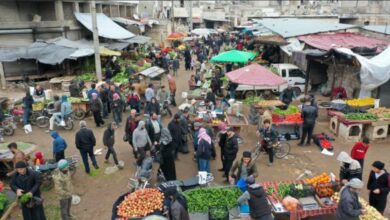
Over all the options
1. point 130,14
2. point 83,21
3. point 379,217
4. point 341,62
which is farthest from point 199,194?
point 130,14

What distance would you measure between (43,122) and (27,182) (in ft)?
25.6

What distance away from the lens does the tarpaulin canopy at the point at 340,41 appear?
56.0 ft

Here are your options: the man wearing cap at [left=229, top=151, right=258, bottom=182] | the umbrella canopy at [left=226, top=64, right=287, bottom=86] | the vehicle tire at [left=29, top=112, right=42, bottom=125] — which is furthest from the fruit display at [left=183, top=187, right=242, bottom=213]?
Result: the vehicle tire at [left=29, top=112, right=42, bottom=125]

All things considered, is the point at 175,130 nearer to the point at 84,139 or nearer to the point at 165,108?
the point at 84,139

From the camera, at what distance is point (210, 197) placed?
22.7ft

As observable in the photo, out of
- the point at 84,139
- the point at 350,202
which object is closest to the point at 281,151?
the point at 350,202

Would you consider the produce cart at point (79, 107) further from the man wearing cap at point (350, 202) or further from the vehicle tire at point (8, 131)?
the man wearing cap at point (350, 202)

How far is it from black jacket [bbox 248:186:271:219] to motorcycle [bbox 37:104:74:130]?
9.54 m

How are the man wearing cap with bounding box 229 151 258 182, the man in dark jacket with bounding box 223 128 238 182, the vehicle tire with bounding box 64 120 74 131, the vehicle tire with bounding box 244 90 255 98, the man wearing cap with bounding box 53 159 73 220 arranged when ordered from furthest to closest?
the vehicle tire with bounding box 244 90 255 98 < the vehicle tire with bounding box 64 120 74 131 < the man in dark jacket with bounding box 223 128 238 182 < the man wearing cap with bounding box 229 151 258 182 < the man wearing cap with bounding box 53 159 73 220

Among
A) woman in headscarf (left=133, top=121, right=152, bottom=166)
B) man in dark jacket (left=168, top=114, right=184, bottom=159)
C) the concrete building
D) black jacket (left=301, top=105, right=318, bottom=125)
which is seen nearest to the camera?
woman in headscarf (left=133, top=121, right=152, bottom=166)

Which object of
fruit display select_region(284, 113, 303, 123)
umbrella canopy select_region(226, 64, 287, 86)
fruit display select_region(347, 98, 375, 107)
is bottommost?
fruit display select_region(284, 113, 303, 123)

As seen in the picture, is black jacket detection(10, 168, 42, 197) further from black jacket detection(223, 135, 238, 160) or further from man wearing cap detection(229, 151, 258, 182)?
black jacket detection(223, 135, 238, 160)

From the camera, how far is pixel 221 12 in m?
62.7

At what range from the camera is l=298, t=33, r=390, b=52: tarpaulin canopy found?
1707 cm
